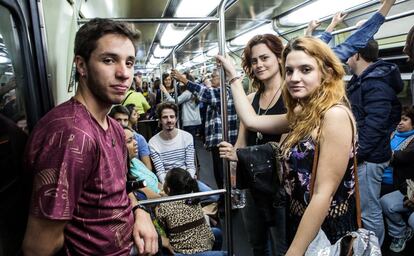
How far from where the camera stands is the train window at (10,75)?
108 cm

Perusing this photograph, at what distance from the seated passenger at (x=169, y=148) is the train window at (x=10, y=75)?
2.03 metres

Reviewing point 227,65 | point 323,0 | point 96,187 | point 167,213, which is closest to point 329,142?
point 227,65

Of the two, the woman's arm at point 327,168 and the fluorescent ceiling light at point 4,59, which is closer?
the fluorescent ceiling light at point 4,59

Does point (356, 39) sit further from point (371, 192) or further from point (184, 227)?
point (184, 227)

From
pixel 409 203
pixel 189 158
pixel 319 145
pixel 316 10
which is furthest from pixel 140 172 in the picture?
pixel 316 10

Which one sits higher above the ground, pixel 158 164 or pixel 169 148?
pixel 169 148

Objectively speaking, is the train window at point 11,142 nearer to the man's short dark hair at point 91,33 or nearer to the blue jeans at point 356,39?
the man's short dark hair at point 91,33

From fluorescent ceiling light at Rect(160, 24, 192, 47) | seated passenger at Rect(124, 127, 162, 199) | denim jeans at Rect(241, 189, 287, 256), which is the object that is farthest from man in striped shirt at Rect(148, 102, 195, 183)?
fluorescent ceiling light at Rect(160, 24, 192, 47)

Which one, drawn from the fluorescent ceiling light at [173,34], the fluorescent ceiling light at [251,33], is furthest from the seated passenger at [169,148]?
the fluorescent ceiling light at [251,33]

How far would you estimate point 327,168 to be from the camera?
119 cm

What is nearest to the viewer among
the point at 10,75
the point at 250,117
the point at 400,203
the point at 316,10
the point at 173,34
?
the point at 10,75

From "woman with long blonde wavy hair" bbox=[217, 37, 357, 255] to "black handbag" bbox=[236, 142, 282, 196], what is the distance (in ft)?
0.63

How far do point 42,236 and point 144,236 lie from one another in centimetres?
38

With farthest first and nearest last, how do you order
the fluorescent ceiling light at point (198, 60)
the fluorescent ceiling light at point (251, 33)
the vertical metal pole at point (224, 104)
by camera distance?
the fluorescent ceiling light at point (198, 60), the fluorescent ceiling light at point (251, 33), the vertical metal pole at point (224, 104)
